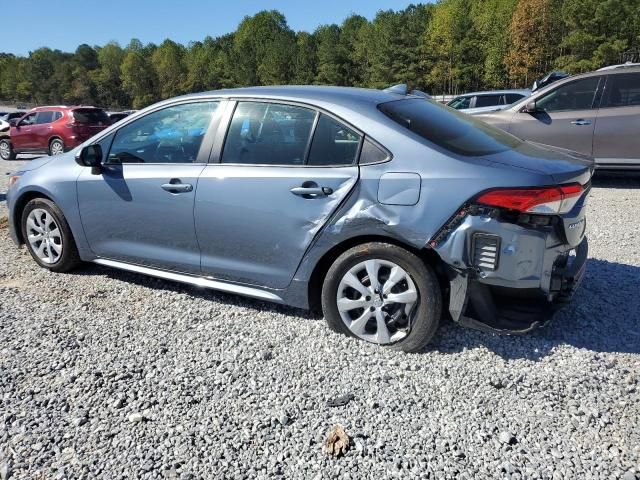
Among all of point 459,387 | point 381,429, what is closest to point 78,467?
point 381,429

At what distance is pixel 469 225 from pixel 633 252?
119 inches

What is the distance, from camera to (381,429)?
2.54 m

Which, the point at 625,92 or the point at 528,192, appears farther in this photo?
the point at 625,92

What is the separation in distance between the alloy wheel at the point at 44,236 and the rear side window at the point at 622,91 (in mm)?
7533

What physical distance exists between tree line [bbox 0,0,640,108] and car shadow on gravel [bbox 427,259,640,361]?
169ft

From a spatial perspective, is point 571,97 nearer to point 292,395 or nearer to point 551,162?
point 551,162

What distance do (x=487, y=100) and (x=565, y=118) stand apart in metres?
6.42

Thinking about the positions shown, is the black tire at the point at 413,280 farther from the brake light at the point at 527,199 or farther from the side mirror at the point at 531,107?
the side mirror at the point at 531,107

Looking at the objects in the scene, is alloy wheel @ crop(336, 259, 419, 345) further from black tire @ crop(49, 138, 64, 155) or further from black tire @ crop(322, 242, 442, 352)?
black tire @ crop(49, 138, 64, 155)

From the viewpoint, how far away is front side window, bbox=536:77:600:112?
802 centimetres

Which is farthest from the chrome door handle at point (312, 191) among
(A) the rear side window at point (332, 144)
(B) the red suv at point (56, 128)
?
(B) the red suv at point (56, 128)

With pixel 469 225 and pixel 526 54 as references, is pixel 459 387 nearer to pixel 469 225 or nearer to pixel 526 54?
pixel 469 225

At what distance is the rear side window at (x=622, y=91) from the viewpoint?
780 cm

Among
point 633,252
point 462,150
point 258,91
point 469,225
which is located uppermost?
point 258,91
